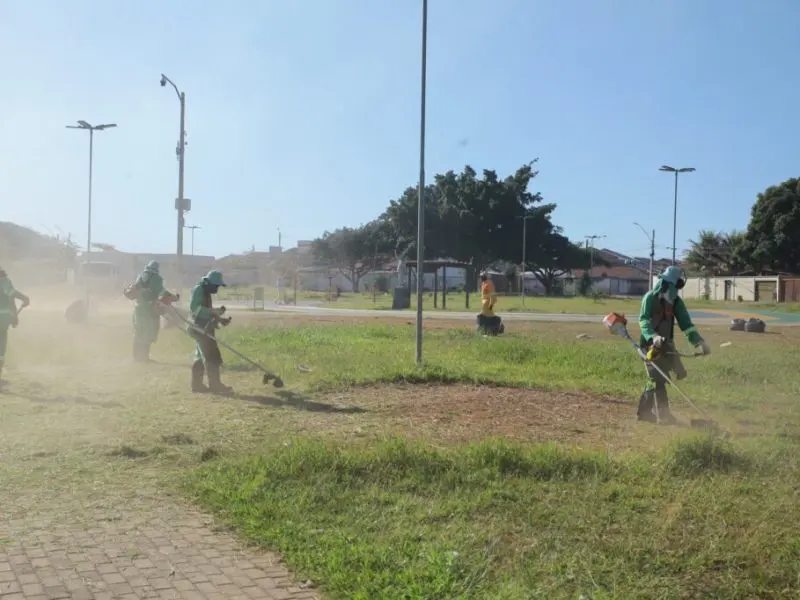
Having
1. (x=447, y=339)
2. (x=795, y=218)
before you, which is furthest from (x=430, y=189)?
(x=447, y=339)

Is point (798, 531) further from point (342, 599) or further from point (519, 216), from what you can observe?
point (519, 216)

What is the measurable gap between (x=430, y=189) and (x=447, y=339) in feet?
158

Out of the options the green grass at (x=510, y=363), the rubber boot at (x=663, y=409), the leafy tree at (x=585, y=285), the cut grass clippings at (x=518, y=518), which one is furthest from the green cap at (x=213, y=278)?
the leafy tree at (x=585, y=285)

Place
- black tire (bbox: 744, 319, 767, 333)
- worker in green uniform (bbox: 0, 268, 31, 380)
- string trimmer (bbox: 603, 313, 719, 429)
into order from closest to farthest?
string trimmer (bbox: 603, 313, 719, 429), worker in green uniform (bbox: 0, 268, 31, 380), black tire (bbox: 744, 319, 767, 333)

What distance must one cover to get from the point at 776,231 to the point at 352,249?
122 feet

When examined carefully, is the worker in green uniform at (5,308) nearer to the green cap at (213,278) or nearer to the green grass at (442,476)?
the green grass at (442,476)

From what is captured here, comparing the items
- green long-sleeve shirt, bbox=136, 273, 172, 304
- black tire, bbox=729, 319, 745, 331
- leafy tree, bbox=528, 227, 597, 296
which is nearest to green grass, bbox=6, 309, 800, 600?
green long-sleeve shirt, bbox=136, 273, 172, 304

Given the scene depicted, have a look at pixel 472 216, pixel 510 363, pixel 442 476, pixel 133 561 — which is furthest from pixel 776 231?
pixel 133 561

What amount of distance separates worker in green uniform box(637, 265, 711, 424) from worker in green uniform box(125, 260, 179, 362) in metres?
7.93

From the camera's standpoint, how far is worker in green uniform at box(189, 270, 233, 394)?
33.7ft

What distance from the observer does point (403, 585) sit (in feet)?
13.3

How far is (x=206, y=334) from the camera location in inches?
404

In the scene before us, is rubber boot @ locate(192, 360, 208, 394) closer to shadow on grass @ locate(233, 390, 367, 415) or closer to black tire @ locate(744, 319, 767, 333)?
shadow on grass @ locate(233, 390, 367, 415)

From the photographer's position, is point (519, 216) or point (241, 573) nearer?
point (241, 573)
